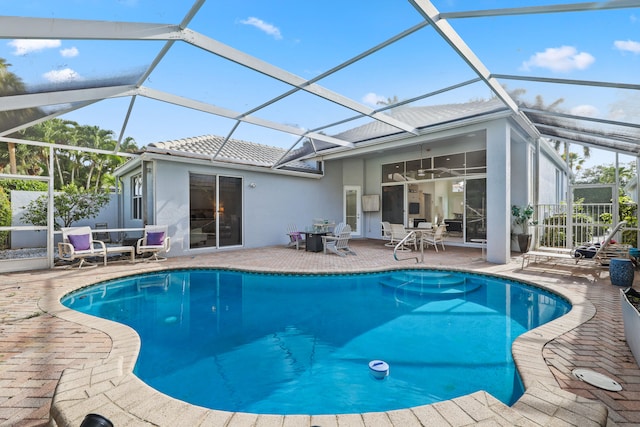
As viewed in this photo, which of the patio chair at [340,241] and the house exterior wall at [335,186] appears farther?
the patio chair at [340,241]

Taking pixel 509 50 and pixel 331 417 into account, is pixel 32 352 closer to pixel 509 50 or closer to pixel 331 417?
pixel 331 417

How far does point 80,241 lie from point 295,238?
6265 millimetres

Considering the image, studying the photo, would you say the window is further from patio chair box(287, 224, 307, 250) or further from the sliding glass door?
patio chair box(287, 224, 307, 250)

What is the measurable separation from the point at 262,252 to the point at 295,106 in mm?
5049

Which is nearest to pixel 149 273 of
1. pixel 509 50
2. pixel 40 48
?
pixel 40 48

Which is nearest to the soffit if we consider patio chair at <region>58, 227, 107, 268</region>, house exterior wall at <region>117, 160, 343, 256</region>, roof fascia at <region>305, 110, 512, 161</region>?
roof fascia at <region>305, 110, 512, 161</region>

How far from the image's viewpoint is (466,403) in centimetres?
216

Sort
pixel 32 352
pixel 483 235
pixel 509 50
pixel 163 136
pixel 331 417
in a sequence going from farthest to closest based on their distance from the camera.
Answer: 1. pixel 483 235
2. pixel 163 136
3. pixel 509 50
4. pixel 32 352
5. pixel 331 417

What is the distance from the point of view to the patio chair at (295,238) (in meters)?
10.8

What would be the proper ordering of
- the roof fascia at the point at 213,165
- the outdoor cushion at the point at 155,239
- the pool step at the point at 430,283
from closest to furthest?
the pool step at the point at 430,283, the outdoor cushion at the point at 155,239, the roof fascia at the point at 213,165

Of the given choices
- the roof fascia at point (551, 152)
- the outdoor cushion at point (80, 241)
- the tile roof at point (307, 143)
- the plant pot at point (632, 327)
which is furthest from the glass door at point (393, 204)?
the outdoor cushion at point (80, 241)

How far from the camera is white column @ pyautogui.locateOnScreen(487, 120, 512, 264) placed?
768 cm

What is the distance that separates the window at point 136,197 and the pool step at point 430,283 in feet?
30.3

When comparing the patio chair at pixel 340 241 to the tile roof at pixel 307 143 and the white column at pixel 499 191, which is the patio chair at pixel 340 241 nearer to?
the tile roof at pixel 307 143
